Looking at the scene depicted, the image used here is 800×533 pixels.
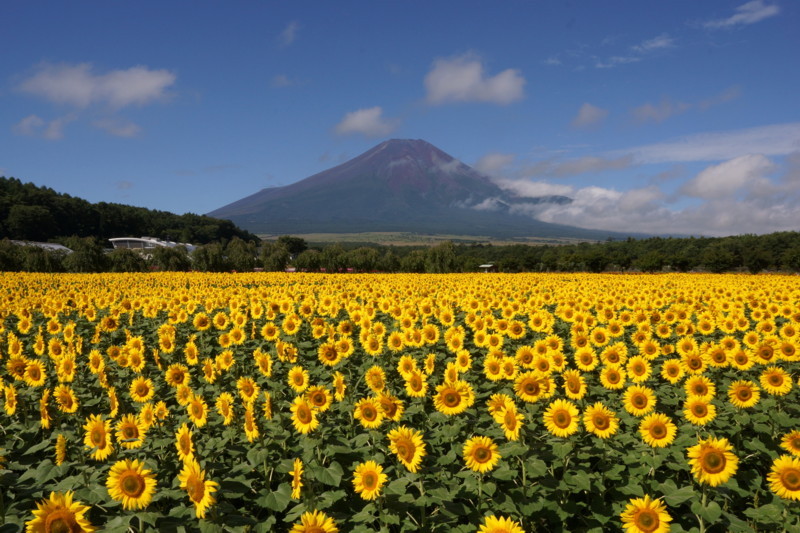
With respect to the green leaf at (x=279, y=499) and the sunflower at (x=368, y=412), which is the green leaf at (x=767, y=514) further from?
the green leaf at (x=279, y=499)

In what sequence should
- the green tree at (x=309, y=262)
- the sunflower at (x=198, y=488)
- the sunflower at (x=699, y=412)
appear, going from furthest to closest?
the green tree at (x=309, y=262), the sunflower at (x=699, y=412), the sunflower at (x=198, y=488)

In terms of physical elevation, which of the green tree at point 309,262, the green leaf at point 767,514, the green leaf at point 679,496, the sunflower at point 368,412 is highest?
the green tree at point 309,262

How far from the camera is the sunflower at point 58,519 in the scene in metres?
2.71

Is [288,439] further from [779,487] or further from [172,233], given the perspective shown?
[172,233]

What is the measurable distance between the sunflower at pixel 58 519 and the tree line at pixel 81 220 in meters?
113

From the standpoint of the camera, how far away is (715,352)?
6.72m

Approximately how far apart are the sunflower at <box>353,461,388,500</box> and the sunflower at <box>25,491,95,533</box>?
1.81 meters

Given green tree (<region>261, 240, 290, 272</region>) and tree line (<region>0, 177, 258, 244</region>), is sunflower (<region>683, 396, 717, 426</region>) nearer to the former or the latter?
green tree (<region>261, 240, 290, 272</region>)

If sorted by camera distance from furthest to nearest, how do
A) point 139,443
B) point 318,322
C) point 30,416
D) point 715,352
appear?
point 318,322
point 715,352
point 30,416
point 139,443

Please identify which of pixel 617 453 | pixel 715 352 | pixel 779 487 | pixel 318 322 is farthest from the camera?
pixel 318 322

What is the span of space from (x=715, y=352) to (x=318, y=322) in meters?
6.40

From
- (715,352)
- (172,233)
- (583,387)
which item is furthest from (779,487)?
(172,233)

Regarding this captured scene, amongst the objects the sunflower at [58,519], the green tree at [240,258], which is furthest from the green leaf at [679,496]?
the green tree at [240,258]

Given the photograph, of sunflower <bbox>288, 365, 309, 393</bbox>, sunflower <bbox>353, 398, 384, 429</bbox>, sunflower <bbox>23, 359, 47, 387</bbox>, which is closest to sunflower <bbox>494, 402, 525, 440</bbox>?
sunflower <bbox>353, 398, 384, 429</bbox>
